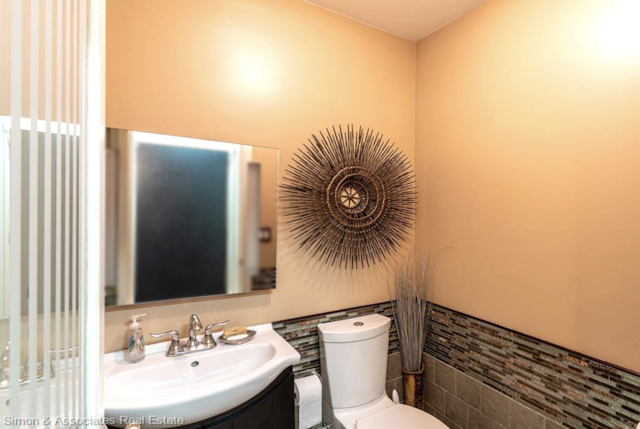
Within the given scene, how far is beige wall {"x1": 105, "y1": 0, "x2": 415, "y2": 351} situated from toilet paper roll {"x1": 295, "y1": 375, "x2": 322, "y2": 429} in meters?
0.36

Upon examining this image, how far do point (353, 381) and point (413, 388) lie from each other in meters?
0.53

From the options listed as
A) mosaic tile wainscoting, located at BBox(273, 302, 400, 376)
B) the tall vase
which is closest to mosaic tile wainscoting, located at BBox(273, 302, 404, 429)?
mosaic tile wainscoting, located at BBox(273, 302, 400, 376)

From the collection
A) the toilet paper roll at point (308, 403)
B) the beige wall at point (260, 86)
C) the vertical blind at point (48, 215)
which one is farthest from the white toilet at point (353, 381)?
the vertical blind at point (48, 215)

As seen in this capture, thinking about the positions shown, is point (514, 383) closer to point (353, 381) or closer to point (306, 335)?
point (353, 381)

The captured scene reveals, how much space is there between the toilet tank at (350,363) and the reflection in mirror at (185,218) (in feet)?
1.47

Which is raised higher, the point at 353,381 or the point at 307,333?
the point at 307,333

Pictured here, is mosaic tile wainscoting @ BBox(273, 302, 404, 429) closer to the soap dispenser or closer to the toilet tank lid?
the toilet tank lid

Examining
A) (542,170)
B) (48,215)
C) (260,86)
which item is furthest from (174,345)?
(542,170)

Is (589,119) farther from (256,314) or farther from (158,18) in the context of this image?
(158,18)

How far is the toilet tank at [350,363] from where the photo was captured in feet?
5.14

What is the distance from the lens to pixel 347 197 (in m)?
1.75

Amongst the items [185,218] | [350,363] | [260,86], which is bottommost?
[350,363]

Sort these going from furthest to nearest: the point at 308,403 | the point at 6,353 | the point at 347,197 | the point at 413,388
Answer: the point at 413,388 < the point at 347,197 < the point at 308,403 < the point at 6,353

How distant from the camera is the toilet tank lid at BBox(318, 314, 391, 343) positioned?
1563mm
